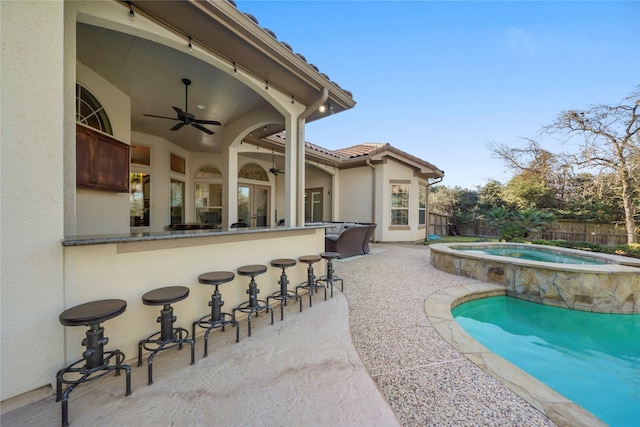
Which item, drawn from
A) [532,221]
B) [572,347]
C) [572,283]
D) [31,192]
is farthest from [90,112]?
[532,221]

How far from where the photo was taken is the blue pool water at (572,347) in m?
2.19

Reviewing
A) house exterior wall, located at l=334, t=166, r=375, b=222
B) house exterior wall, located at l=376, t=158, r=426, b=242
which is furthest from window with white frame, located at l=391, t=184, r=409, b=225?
house exterior wall, located at l=334, t=166, r=375, b=222

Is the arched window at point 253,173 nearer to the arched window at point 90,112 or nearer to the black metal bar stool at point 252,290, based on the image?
the arched window at point 90,112

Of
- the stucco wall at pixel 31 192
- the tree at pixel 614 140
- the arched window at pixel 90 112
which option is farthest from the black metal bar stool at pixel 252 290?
the tree at pixel 614 140

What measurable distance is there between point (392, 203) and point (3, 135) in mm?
9510

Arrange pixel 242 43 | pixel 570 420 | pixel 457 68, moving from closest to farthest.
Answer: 1. pixel 570 420
2. pixel 242 43
3. pixel 457 68

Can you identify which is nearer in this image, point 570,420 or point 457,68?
point 570,420

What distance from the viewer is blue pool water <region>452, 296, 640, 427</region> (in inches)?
86.1

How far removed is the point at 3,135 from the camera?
158 cm

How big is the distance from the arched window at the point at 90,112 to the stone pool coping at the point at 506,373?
18.7ft

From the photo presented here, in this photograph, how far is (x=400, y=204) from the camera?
31.7ft

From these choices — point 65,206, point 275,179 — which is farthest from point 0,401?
point 275,179

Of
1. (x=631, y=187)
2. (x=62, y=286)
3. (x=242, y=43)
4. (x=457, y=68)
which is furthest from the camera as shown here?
(x=631, y=187)

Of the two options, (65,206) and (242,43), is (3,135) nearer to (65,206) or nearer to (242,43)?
(65,206)
